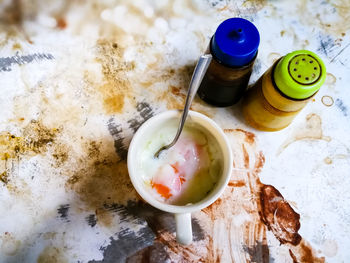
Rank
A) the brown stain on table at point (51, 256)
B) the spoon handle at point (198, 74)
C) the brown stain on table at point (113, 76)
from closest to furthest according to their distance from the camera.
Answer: the spoon handle at point (198, 74), the brown stain on table at point (51, 256), the brown stain on table at point (113, 76)

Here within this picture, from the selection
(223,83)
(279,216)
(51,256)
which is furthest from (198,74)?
(51,256)

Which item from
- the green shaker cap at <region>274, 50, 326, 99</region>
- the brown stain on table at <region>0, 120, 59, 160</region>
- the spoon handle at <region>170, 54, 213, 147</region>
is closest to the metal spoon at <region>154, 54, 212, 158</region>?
the spoon handle at <region>170, 54, 213, 147</region>

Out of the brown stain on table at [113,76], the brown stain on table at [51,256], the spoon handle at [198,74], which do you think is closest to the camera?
the spoon handle at [198,74]

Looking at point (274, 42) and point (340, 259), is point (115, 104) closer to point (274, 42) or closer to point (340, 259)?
point (274, 42)

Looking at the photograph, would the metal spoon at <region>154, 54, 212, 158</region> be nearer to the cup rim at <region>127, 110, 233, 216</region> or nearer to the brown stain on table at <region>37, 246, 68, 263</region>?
the cup rim at <region>127, 110, 233, 216</region>

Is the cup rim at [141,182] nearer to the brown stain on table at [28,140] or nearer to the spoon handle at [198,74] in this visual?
the spoon handle at [198,74]

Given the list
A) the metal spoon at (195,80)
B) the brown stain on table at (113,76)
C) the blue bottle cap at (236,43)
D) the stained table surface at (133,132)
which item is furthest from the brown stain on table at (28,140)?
the blue bottle cap at (236,43)

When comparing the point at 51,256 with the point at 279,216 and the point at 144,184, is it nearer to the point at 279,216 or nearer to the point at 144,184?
the point at 144,184
